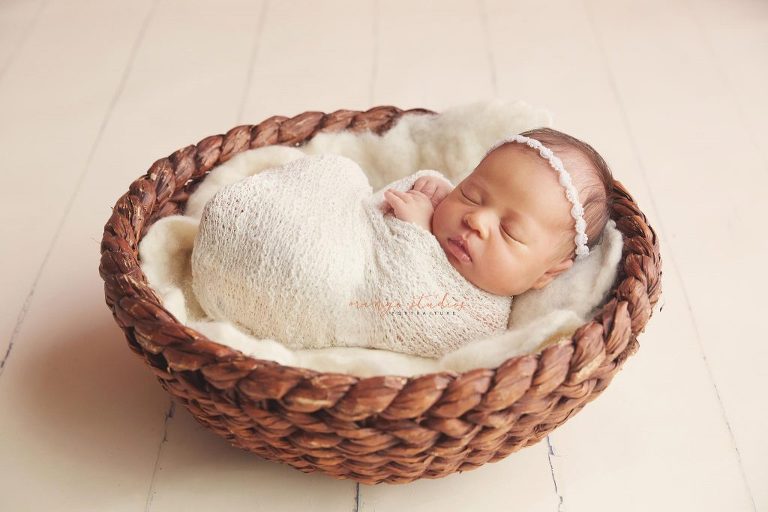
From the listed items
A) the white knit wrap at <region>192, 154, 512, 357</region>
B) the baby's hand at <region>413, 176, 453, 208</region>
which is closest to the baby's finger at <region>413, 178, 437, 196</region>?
the baby's hand at <region>413, 176, 453, 208</region>

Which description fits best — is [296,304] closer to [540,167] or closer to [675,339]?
[540,167]

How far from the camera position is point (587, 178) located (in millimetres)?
1098

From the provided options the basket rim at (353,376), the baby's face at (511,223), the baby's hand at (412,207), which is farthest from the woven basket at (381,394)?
the baby's hand at (412,207)

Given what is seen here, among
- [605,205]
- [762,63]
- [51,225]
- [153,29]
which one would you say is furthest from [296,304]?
[762,63]

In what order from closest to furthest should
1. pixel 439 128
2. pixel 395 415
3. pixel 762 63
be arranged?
pixel 395 415 → pixel 439 128 → pixel 762 63

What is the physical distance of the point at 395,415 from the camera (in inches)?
33.1

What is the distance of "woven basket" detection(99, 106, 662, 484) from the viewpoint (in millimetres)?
844

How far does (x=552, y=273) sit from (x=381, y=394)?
1.28 ft

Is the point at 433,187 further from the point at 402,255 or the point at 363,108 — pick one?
the point at 363,108

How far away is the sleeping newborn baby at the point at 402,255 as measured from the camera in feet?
3.52

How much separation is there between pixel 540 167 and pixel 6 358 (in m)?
0.80

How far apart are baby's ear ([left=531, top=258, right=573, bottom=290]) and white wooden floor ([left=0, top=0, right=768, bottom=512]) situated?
207mm

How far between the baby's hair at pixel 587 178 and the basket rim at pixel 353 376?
0.04 m

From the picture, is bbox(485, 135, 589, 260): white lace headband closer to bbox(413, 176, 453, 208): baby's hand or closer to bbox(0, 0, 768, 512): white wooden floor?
bbox(413, 176, 453, 208): baby's hand
